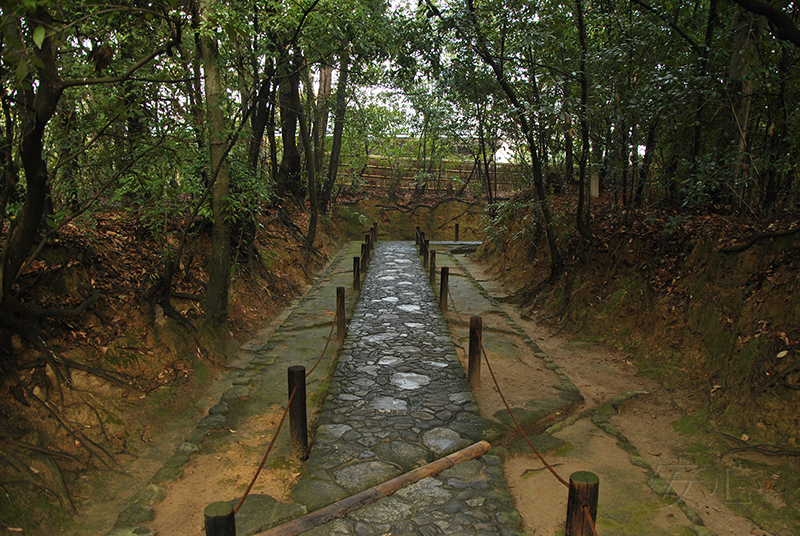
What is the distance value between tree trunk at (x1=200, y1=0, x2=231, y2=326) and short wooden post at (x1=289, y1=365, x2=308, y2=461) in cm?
313

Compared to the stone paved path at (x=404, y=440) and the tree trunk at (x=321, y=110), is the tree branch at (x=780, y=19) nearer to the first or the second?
the stone paved path at (x=404, y=440)

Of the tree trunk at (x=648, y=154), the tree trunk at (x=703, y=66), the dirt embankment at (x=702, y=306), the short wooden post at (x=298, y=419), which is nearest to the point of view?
the short wooden post at (x=298, y=419)

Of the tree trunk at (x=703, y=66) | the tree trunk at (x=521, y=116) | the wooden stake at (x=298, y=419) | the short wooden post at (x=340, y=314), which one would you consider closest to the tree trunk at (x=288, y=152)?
the tree trunk at (x=521, y=116)

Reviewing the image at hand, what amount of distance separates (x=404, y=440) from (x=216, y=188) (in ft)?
14.3

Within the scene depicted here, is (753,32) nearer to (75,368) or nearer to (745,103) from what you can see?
(745,103)

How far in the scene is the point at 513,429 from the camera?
503 cm

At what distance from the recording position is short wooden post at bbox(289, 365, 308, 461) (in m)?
4.29

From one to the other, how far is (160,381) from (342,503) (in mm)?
2887

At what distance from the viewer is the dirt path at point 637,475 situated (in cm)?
367

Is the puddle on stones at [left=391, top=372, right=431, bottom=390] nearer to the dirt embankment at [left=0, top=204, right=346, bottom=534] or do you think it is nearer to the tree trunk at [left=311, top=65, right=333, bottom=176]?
the dirt embankment at [left=0, top=204, right=346, bottom=534]

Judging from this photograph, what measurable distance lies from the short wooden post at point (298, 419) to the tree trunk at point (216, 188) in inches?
123

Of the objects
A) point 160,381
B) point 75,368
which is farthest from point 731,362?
point 75,368

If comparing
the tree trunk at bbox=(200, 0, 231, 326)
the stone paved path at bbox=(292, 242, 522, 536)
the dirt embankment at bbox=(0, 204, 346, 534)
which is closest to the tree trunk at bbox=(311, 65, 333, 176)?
the tree trunk at bbox=(200, 0, 231, 326)

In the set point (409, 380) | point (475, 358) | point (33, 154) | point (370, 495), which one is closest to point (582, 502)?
point (370, 495)
